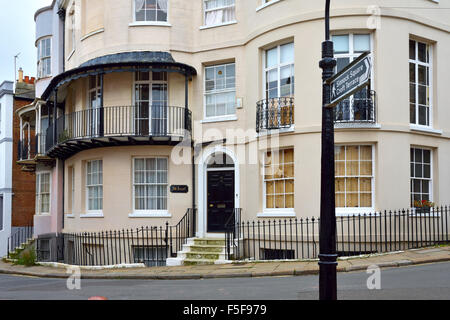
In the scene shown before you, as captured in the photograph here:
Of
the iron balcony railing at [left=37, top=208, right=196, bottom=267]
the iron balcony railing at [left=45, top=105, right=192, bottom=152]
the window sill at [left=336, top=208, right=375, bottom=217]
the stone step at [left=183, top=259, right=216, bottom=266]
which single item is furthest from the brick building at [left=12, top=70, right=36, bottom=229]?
the window sill at [left=336, top=208, right=375, bottom=217]

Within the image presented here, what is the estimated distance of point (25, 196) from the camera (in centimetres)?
3150

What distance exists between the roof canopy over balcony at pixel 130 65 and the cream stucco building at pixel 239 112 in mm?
48

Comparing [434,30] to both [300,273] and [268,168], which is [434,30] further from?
[300,273]

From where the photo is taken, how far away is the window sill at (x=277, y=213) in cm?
1656

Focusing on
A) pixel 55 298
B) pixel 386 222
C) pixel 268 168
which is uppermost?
pixel 268 168

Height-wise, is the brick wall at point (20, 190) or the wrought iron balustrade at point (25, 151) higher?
the wrought iron balustrade at point (25, 151)

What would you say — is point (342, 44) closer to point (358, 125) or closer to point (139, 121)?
point (358, 125)

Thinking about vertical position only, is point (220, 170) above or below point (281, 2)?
below

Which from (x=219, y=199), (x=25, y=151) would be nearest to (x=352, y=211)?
(x=219, y=199)

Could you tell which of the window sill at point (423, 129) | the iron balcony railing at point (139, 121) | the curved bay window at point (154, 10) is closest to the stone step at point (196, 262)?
the iron balcony railing at point (139, 121)

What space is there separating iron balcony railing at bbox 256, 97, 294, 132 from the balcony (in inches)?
111

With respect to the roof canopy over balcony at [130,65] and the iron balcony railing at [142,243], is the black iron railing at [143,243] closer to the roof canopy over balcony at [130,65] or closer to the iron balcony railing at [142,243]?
the iron balcony railing at [142,243]

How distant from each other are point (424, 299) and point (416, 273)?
291cm
